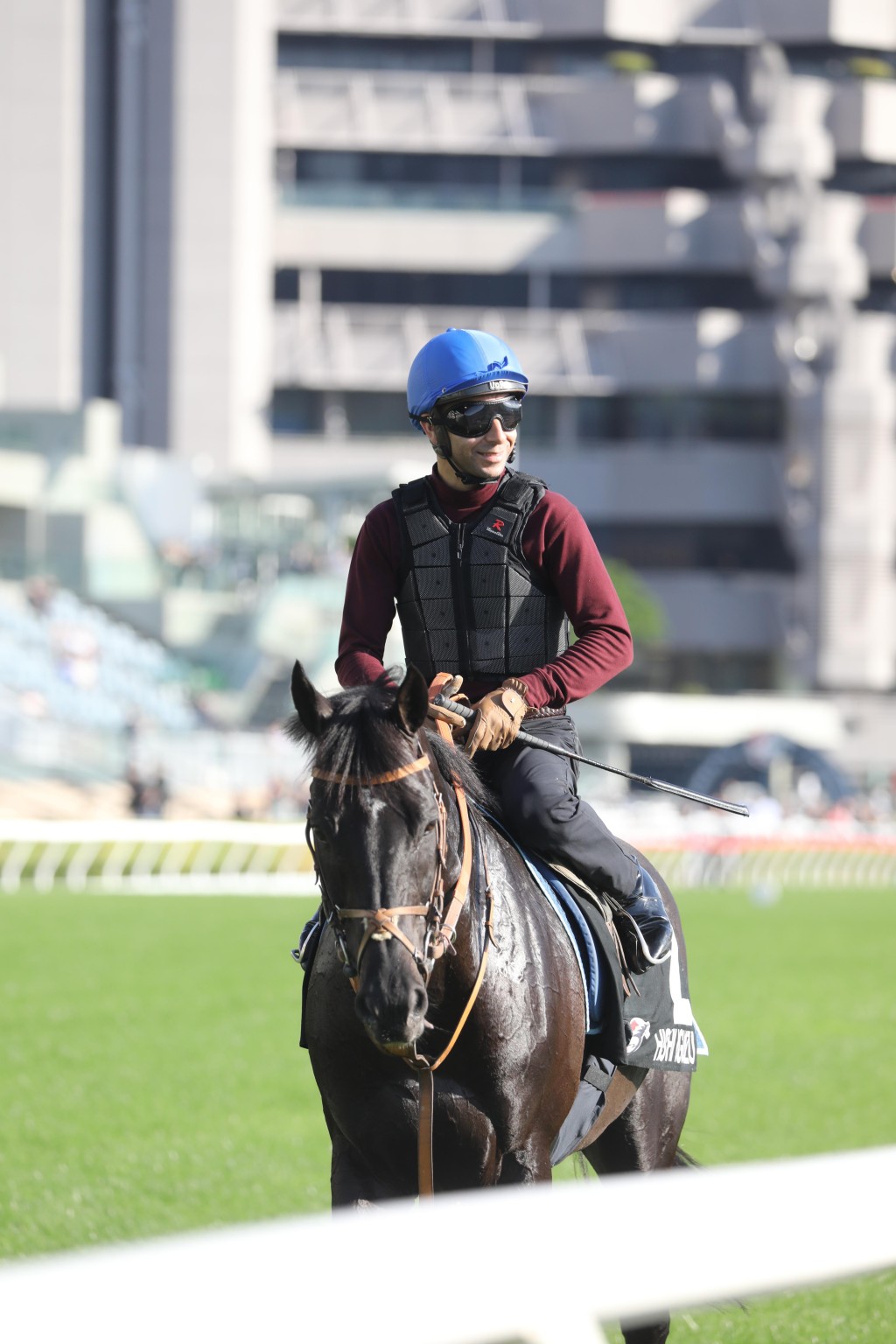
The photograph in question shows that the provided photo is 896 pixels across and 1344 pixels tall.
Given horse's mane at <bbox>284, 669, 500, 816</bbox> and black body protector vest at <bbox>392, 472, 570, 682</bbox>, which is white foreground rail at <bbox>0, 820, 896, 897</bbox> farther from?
horse's mane at <bbox>284, 669, 500, 816</bbox>

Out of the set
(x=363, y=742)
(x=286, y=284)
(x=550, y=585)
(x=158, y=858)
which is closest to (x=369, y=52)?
(x=286, y=284)

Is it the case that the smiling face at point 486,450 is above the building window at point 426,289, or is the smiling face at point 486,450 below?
below

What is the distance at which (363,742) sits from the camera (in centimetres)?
350

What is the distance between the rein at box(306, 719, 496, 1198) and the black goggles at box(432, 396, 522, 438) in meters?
0.77

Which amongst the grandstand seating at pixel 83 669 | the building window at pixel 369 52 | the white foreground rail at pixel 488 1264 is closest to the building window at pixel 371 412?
the building window at pixel 369 52

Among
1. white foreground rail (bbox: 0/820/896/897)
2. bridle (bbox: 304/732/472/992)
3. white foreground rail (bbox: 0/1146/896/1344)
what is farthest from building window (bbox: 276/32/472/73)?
white foreground rail (bbox: 0/1146/896/1344)

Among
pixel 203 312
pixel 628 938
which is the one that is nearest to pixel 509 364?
pixel 628 938

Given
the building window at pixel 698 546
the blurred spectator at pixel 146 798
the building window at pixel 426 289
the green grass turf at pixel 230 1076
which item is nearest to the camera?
the green grass turf at pixel 230 1076

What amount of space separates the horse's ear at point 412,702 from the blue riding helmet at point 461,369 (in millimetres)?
909

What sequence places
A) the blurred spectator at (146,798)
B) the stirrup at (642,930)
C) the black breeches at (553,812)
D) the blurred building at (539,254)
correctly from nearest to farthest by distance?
the black breeches at (553,812) → the stirrup at (642,930) → the blurred spectator at (146,798) → the blurred building at (539,254)

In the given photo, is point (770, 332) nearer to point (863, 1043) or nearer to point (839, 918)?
Answer: point (839, 918)

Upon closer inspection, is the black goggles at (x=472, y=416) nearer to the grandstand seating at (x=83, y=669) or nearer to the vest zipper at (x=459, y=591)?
the vest zipper at (x=459, y=591)

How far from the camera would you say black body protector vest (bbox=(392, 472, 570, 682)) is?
419 cm

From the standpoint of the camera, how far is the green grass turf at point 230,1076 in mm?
6180
